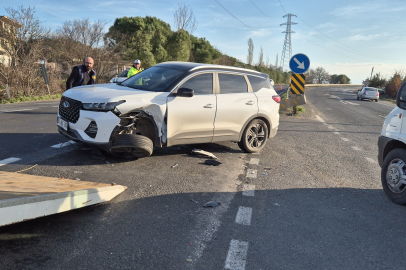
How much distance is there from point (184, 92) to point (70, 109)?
1.99 m

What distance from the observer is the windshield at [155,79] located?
617cm

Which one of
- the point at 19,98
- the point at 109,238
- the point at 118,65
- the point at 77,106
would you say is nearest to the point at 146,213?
the point at 109,238

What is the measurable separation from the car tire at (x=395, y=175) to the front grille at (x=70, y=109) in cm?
490

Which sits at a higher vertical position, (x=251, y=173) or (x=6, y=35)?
(x=6, y=35)

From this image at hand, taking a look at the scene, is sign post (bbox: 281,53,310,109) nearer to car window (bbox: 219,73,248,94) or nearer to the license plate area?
car window (bbox: 219,73,248,94)

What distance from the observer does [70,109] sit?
225 inches

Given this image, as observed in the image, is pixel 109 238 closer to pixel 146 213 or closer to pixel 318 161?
pixel 146 213

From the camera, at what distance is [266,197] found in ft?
15.6

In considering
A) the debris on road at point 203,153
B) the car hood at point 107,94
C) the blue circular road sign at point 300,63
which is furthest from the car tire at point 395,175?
the blue circular road sign at point 300,63

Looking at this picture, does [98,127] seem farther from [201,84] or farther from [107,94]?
[201,84]

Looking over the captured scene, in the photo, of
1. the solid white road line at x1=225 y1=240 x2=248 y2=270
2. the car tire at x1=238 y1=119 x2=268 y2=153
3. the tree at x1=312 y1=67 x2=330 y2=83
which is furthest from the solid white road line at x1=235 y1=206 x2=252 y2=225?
the tree at x1=312 y1=67 x2=330 y2=83

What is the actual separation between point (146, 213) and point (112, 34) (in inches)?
1373

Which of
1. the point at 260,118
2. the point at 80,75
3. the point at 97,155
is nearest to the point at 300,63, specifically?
the point at 260,118

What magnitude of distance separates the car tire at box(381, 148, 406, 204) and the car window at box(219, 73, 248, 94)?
3139 millimetres
